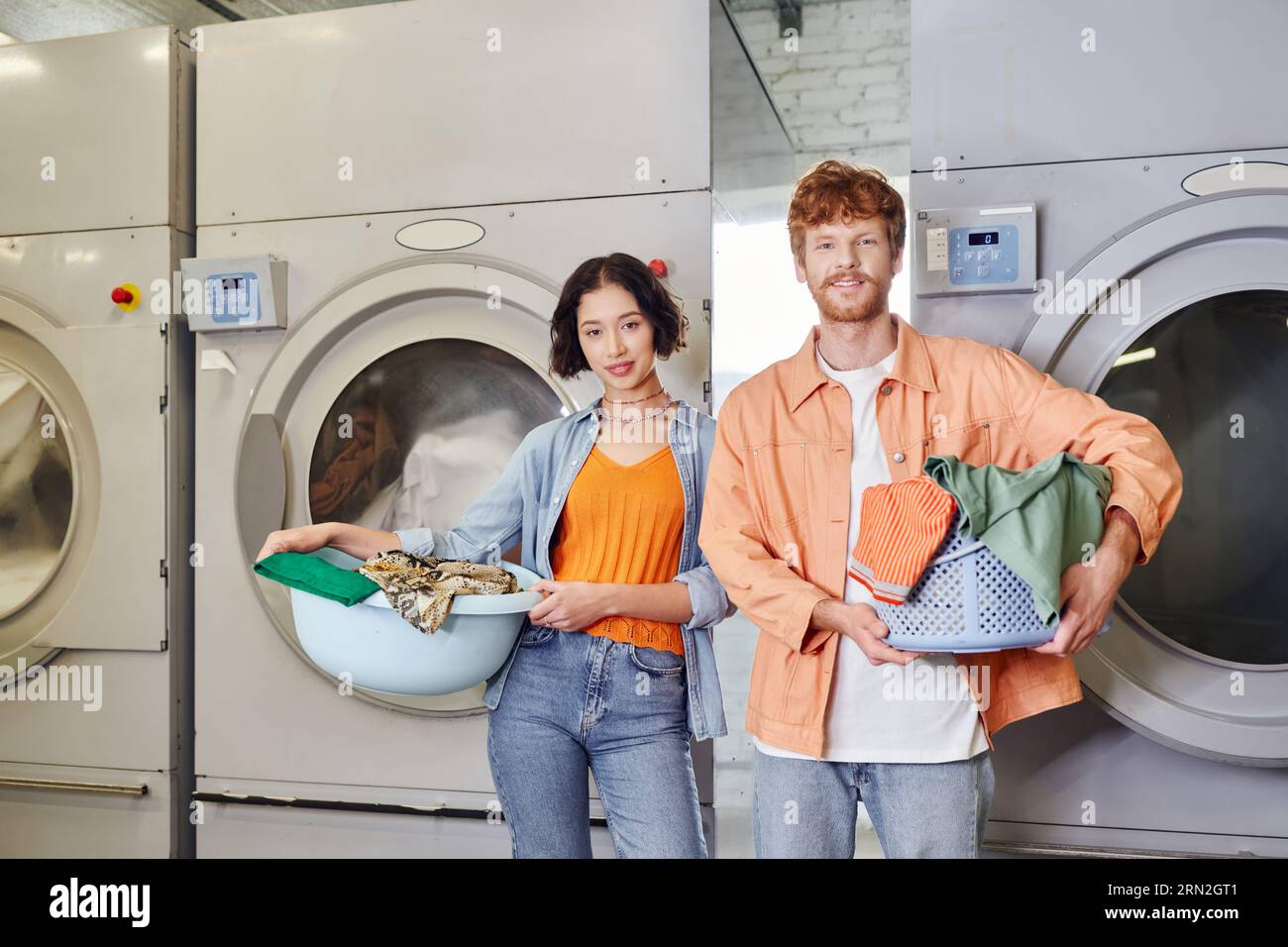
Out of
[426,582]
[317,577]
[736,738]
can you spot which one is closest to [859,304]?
[426,582]

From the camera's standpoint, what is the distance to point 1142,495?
1.30m

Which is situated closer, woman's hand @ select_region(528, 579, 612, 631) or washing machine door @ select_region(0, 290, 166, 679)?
woman's hand @ select_region(528, 579, 612, 631)

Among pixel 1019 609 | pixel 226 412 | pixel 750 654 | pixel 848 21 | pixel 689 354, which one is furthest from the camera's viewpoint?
pixel 848 21

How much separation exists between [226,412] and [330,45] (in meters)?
0.87

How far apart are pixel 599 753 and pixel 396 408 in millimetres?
956

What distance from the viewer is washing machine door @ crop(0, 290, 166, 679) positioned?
2307 mm

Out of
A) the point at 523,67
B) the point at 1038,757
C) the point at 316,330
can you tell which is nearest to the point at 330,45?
the point at 523,67

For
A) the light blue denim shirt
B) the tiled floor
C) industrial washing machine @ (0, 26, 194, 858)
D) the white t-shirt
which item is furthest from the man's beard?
the tiled floor

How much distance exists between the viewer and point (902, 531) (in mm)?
1224

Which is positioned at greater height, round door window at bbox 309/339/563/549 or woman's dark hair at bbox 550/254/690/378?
woman's dark hair at bbox 550/254/690/378

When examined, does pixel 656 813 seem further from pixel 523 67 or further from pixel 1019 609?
pixel 523 67

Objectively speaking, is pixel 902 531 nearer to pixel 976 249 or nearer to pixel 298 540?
pixel 976 249

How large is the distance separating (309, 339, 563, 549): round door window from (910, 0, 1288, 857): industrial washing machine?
0.89 metres

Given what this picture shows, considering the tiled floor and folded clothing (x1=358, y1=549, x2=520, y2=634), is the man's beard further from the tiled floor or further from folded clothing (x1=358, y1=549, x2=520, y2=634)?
the tiled floor
